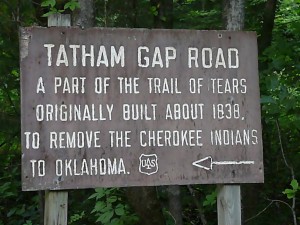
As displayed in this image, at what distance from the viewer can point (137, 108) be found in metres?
3.15

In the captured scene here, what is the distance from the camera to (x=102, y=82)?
3117mm

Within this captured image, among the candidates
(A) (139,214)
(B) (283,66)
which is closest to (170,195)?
(A) (139,214)

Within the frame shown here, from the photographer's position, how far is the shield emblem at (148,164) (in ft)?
10.2

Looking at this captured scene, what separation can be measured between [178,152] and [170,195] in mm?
2534

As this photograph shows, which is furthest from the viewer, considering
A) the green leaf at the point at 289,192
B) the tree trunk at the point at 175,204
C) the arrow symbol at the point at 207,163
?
the tree trunk at the point at 175,204

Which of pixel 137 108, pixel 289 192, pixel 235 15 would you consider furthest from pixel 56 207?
pixel 235 15

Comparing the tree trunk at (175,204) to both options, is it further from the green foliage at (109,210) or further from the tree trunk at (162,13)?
the tree trunk at (162,13)

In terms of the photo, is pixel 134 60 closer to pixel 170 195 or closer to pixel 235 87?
pixel 235 87

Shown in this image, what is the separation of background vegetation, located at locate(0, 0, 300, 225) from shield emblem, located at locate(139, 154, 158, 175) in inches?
52.7

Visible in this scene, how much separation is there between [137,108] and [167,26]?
10.2ft

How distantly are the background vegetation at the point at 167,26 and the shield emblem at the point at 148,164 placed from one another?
1.34m

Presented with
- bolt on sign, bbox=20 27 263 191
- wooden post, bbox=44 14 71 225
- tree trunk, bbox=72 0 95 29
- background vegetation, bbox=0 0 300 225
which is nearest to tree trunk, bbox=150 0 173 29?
background vegetation, bbox=0 0 300 225

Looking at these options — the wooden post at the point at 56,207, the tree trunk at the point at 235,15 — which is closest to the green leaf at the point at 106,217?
the wooden post at the point at 56,207

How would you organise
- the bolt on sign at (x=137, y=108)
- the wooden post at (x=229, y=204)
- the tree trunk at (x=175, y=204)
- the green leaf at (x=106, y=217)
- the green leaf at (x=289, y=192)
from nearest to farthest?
1. the bolt on sign at (x=137, y=108)
2. the wooden post at (x=229, y=204)
3. the green leaf at (x=289, y=192)
4. the green leaf at (x=106, y=217)
5. the tree trunk at (x=175, y=204)
